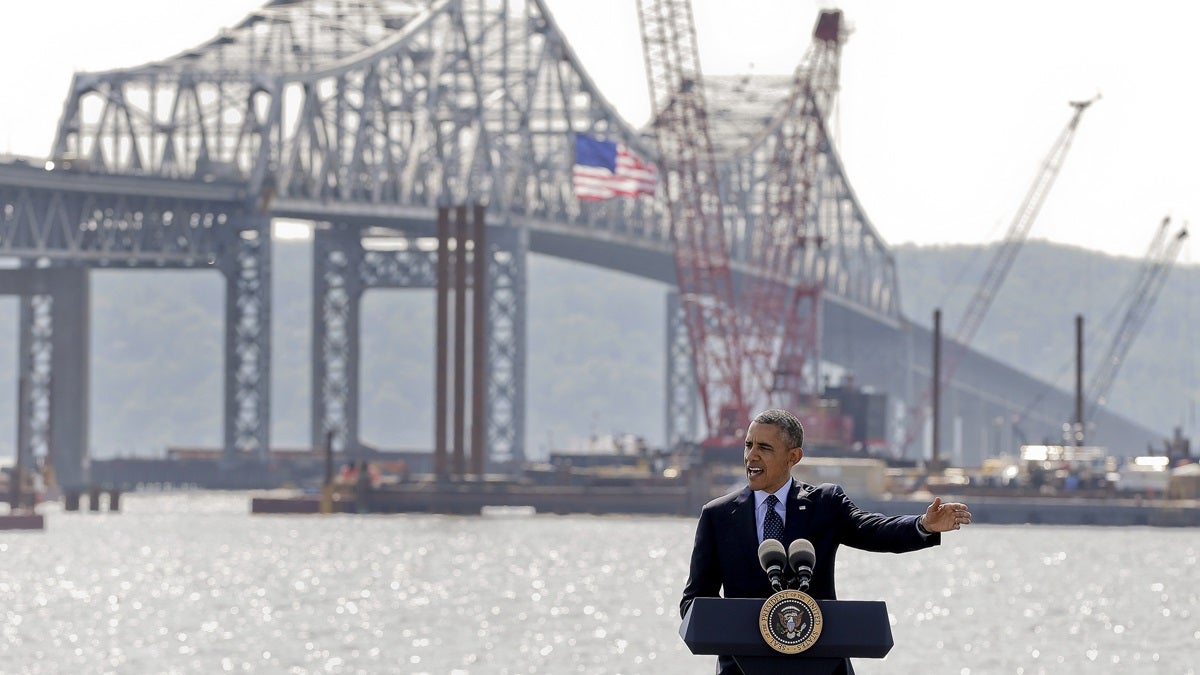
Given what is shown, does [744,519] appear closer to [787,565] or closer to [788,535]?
[788,535]

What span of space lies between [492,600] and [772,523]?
55202mm

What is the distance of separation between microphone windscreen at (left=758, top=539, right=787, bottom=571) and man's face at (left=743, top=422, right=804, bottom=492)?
1.56 ft

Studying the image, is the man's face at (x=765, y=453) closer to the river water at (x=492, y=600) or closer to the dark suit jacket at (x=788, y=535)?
the dark suit jacket at (x=788, y=535)

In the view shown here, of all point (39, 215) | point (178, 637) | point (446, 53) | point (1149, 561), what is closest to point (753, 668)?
point (178, 637)

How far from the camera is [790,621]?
11828 mm

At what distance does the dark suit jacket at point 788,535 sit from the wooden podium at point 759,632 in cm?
38

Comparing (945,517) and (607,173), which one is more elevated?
(607,173)

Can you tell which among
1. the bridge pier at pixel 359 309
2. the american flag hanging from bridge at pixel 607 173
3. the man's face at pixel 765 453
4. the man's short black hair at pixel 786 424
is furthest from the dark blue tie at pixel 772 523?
the bridge pier at pixel 359 309

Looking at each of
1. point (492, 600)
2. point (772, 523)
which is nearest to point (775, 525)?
point (772, 523)

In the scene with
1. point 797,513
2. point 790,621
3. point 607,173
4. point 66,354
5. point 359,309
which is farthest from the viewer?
point 359,309

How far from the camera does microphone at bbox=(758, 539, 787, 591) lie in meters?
11.9

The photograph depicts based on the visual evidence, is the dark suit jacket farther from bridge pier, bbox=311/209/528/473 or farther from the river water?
bridge pier, bbox=311/209/528/473

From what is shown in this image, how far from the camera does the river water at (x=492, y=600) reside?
5088cm

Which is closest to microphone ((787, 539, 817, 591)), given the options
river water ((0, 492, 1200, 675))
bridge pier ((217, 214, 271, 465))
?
river water ((0, 492, 1200, 675))
